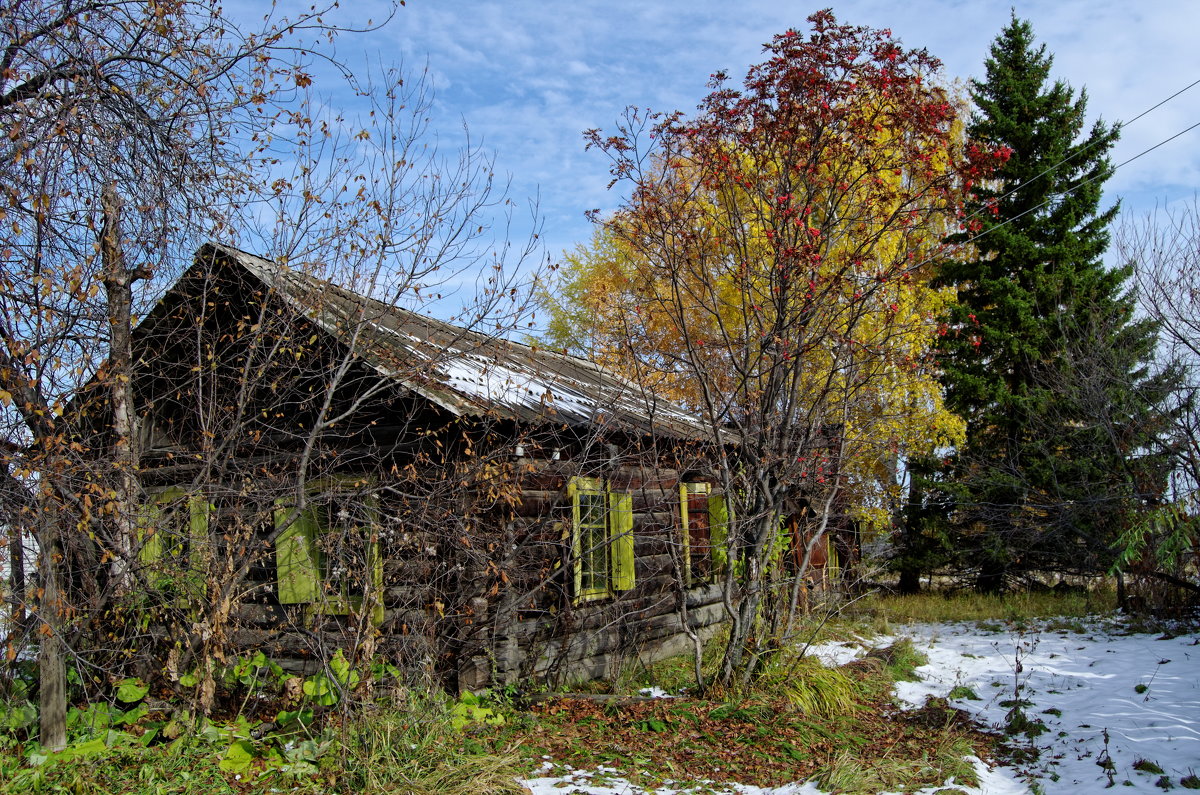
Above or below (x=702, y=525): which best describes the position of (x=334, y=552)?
below

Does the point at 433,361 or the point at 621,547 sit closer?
the point at 433,361

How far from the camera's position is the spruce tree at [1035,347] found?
15492 mm

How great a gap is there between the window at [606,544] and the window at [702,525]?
114cm

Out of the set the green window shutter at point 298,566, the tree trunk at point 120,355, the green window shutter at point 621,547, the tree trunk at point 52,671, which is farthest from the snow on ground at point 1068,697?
the tree trunk at point 120,355

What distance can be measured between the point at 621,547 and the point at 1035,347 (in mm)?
12030

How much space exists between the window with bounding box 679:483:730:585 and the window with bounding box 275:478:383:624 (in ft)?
14.5

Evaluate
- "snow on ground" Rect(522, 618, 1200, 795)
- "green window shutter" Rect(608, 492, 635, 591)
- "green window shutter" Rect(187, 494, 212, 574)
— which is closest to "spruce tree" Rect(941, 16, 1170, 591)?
"snow on ground" Rect(522, 618, 1200, 795)

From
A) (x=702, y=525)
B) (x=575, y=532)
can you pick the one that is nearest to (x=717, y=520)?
(x=702, y=525)

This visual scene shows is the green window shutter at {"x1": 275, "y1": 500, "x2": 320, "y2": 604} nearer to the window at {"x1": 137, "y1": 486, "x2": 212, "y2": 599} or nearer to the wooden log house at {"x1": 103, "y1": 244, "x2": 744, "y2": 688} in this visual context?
the wooden log house at {"x1": 103, "y1": 244, "x2": 744, "y2": 688}

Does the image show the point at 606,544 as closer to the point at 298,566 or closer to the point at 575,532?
the point at 575,532

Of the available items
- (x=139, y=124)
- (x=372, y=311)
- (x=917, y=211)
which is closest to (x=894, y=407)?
(x=917, y=211)

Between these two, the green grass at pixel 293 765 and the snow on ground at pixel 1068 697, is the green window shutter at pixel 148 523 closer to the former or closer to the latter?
the green grass at pixel 293 765

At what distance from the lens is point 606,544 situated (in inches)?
373

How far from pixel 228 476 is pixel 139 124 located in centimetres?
310
